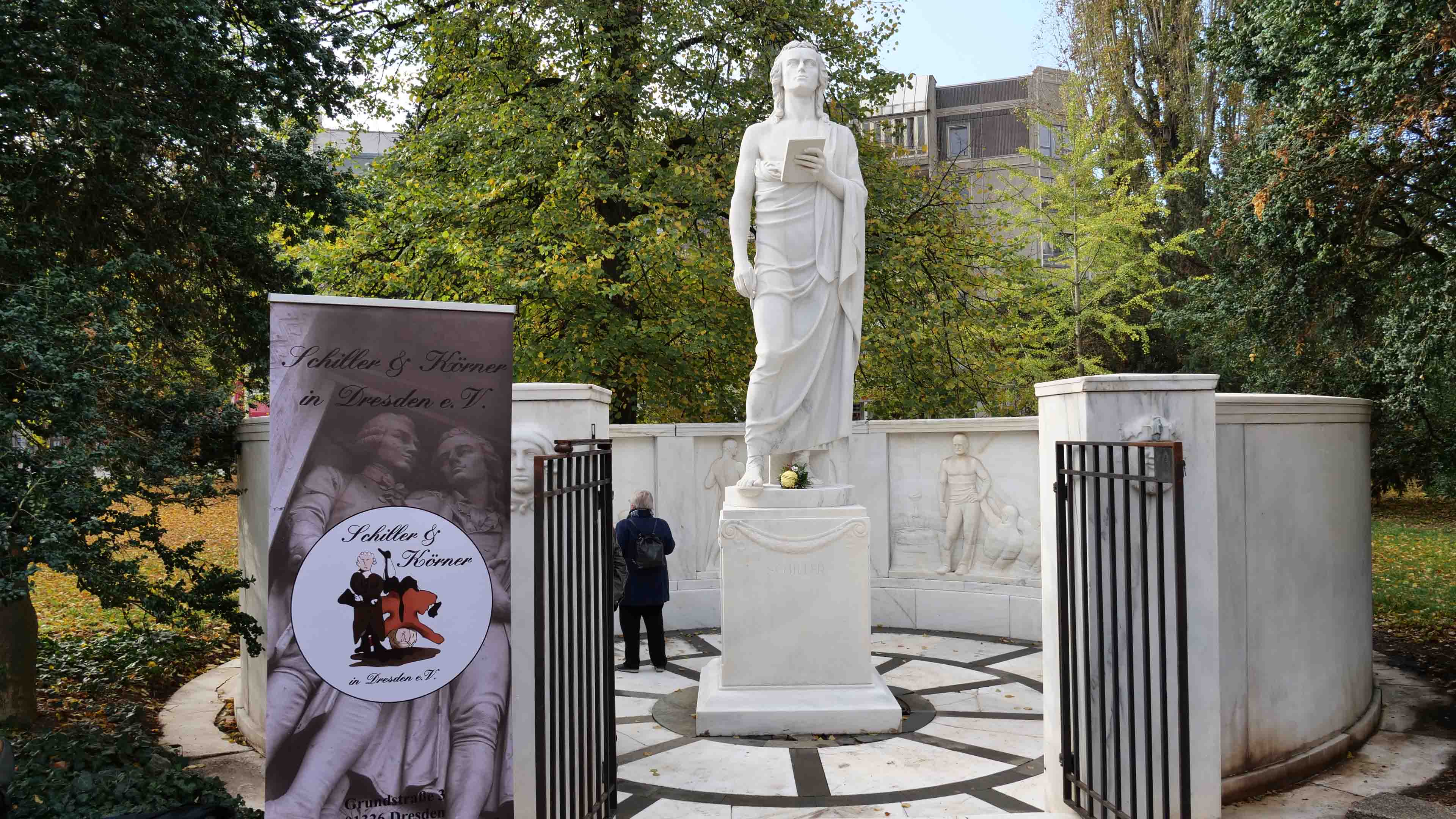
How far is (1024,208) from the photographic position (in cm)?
2228

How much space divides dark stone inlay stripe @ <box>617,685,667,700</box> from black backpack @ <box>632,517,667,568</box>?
100cm

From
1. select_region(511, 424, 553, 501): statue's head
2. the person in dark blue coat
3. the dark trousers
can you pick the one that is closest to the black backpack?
the person in dark blue coat

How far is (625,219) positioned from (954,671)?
25.2ft

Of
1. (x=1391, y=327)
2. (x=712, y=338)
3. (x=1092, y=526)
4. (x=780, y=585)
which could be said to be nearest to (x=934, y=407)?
(x=712, y=338)

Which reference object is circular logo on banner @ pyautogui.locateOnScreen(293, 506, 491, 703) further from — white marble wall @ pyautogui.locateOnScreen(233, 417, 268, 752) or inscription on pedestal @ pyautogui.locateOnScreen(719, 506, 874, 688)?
inscription on pedestal @ pyautogui.locateOnScreen(719, 506, 874, 688)

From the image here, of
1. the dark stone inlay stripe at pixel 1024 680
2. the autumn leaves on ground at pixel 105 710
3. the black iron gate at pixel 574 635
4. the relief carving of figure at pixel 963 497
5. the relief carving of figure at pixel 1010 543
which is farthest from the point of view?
the relief carving of figure at pixel 963 497

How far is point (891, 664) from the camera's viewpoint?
8289 mm

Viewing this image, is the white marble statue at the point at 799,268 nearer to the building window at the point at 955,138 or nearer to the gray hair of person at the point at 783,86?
the gray hair of person at the point at 783,86

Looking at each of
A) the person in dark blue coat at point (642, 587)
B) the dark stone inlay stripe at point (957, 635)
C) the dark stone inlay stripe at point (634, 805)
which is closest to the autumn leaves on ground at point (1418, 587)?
the dark stone inlay stripe at point (957, 635)

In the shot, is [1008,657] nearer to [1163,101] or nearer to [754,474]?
[754,474]

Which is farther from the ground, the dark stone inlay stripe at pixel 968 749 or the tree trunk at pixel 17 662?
the tree trunk at pixel 17 662

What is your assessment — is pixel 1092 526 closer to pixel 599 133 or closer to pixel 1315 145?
pixel 1315 145

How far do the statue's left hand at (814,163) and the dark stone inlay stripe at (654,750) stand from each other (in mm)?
3997

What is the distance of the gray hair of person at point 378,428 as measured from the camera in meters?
3.30
